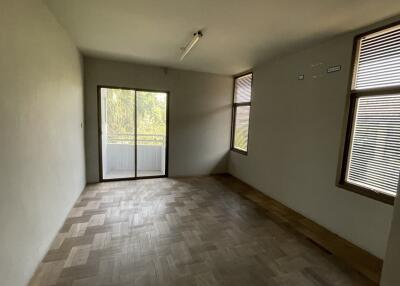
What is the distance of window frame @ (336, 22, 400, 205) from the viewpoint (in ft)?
7.50

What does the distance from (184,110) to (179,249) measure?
335cm

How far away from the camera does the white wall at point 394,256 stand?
135 cm

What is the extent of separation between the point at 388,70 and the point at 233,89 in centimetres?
343

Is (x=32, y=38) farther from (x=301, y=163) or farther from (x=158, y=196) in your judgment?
(x=301, y=163)

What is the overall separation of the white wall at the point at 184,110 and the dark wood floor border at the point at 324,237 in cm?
156

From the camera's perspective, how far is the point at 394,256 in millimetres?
1375

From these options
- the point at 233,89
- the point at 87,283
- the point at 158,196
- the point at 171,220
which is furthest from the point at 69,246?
the point at 233,89

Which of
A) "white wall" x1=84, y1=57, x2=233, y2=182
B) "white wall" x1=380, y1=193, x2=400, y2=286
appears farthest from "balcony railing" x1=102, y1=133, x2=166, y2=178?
"white wall" x1=380, y1=193, x2=400, y2=286

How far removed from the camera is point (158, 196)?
12.8 ft

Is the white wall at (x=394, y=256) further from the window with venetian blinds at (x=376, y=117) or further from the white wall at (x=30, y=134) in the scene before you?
the white wall at (x=30, y=134)

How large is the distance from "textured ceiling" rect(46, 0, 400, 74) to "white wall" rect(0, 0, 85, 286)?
44 cm

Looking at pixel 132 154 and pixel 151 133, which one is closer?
pixel 151 133

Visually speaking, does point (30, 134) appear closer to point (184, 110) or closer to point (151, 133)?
point (151, 133)

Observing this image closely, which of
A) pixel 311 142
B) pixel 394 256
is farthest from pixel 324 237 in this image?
pixel 394 256
